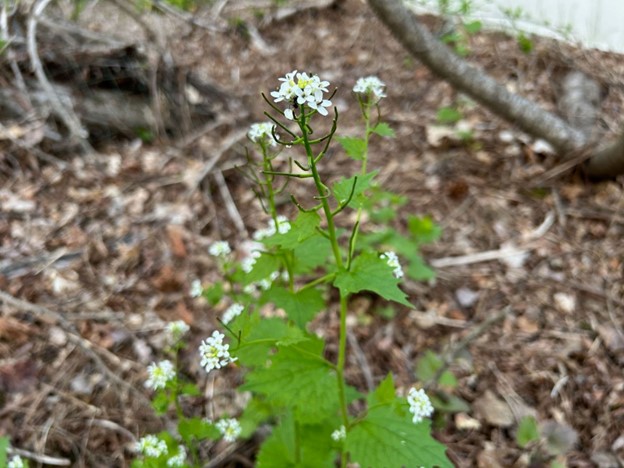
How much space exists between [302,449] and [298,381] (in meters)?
0.59

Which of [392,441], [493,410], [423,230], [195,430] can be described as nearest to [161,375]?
[195,430]

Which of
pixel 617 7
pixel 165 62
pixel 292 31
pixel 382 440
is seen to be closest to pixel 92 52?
pixel 165 62

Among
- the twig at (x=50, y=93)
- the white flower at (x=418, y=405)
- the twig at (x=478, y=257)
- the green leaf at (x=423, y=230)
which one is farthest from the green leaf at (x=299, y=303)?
the twig at (x=50, y=93)

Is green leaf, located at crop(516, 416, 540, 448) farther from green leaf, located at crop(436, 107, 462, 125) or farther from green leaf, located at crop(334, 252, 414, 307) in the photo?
green leaf, located at crop(436, 107, 462, 125)

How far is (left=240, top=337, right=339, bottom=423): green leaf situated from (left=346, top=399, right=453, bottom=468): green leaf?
14cm

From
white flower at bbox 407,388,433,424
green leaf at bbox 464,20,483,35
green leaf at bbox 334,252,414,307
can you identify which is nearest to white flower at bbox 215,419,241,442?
white flower at bbox 407,388,433,424

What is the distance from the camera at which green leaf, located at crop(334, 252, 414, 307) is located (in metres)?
1.27

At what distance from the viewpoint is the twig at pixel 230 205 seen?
3.41 meters

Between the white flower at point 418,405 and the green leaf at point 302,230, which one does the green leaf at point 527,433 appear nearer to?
the white flower at point 418,405

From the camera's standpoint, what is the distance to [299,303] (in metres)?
1.67

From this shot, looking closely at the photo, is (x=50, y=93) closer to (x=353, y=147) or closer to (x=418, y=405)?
(x=353, y=147)

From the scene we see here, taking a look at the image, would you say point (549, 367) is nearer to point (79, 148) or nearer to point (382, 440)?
point (382, 440)

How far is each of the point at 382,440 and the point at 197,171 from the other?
9.01ft

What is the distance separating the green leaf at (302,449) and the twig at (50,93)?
8.68 ft
